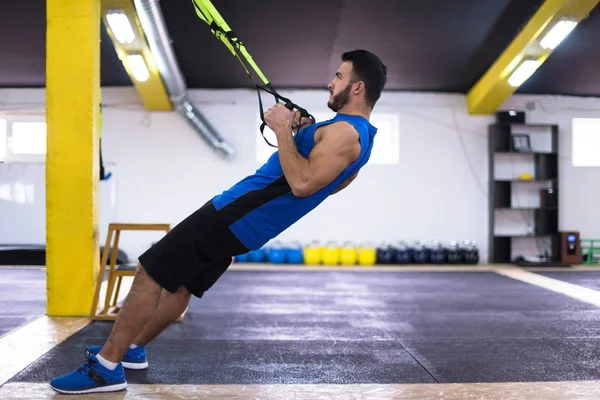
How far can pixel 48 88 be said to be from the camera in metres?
3.99

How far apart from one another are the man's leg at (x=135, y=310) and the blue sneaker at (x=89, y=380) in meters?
0.09

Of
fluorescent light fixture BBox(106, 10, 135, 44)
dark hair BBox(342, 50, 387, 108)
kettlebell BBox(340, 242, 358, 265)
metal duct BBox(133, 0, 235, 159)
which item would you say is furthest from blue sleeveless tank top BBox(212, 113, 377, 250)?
kettlebell BBox(340, 242, 358, 265)

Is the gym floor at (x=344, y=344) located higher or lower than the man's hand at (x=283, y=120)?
lower

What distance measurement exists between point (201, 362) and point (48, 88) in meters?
2.33

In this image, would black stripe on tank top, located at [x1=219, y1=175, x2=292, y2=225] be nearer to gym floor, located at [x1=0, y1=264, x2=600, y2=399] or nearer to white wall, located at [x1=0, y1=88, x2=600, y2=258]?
gym floor, located at [x1=0, y1=264, x2=600, y2=399]

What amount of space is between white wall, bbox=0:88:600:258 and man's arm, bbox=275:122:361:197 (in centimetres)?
641

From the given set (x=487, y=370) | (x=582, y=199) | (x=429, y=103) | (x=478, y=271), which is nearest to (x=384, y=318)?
(x=487, y=370)

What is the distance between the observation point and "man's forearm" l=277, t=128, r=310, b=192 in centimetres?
195

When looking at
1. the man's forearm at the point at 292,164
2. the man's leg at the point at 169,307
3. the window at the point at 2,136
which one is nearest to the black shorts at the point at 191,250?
the man's leg at the point at 169,307

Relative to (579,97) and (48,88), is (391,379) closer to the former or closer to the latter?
(48,88)

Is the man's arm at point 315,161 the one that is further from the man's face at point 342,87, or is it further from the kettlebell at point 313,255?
the kettlebell at point 313,255

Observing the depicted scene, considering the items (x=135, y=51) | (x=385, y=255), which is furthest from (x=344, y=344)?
(x=385, y=255)

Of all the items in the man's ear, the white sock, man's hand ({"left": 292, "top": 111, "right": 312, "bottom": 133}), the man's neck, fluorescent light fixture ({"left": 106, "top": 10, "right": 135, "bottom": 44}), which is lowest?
the white sock

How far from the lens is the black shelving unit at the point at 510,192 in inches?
328
